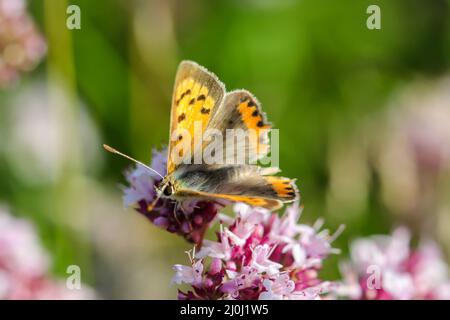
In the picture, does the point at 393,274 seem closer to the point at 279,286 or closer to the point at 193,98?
the point at 279,286

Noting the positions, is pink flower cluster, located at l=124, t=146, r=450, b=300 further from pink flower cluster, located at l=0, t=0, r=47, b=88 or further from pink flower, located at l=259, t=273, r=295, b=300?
pink flower cluster, located at l=0, t=0, r=47, b=88

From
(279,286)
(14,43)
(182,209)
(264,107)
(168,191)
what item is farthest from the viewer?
(264,107)

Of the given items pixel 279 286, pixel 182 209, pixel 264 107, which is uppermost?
pixel 264 107

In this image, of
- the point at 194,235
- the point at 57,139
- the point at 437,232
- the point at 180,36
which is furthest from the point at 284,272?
the point at 180,36

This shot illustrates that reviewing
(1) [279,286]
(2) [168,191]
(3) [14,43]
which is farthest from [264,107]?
(1) [279,286]
